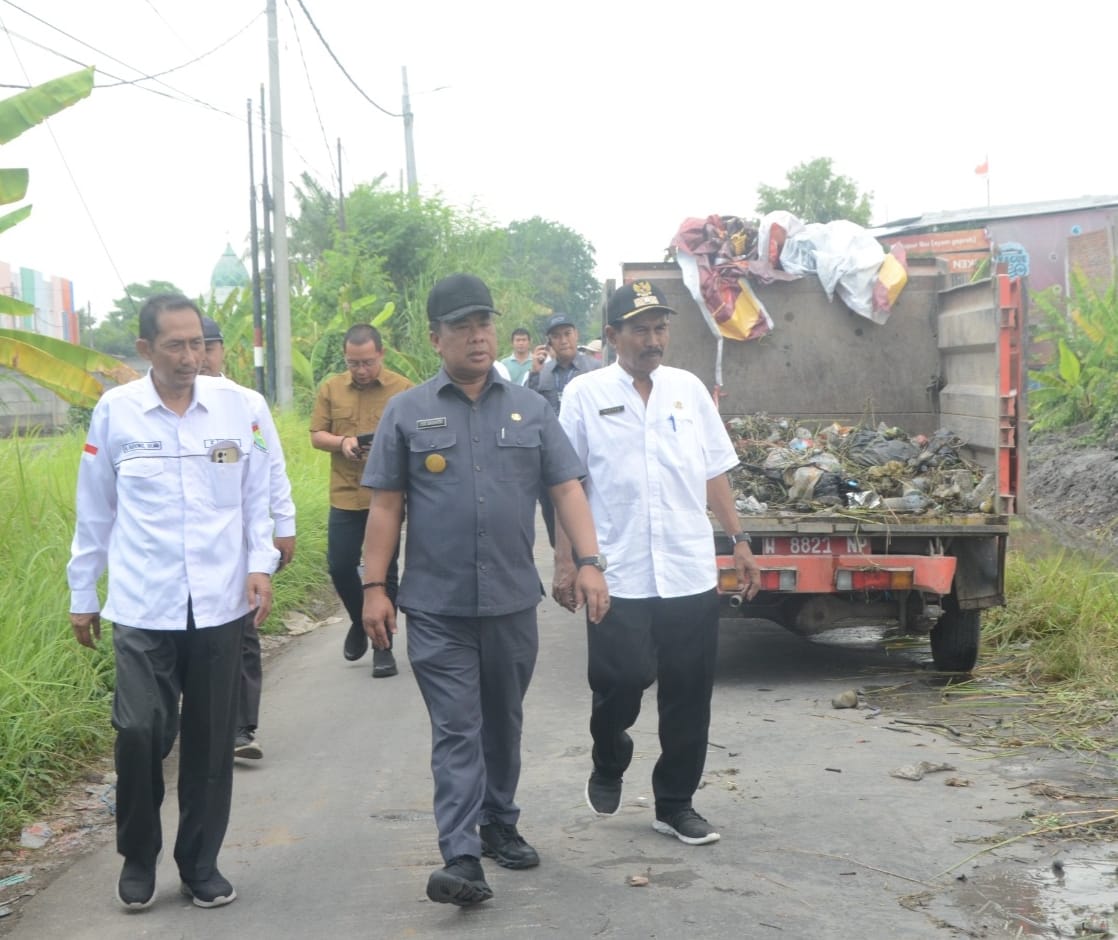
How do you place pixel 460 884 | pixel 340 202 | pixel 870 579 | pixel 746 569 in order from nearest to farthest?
pixel 460 884 < pixel 746 569 < pixel 870 579 < pixel 340 202

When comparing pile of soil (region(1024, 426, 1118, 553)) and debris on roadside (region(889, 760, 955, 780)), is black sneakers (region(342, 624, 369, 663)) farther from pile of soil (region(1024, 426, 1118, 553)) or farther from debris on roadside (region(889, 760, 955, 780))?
pile of soil (region(1024, 426, 1118, 553))

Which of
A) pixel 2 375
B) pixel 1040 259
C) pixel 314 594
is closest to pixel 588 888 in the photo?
pixel 2 375

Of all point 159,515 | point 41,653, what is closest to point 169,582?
point 159,515

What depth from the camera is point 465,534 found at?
4.74 metres

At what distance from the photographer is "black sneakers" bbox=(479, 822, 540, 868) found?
4.93 m

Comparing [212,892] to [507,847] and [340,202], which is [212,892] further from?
[340,202]

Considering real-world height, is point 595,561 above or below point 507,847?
above

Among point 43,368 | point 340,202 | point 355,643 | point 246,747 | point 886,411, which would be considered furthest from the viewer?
point 340,202

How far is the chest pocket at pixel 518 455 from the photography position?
4.80 meters

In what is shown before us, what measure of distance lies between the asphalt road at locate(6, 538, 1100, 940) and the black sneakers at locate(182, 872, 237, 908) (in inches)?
1.7

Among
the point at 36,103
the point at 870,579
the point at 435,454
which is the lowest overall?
the point at 870,579

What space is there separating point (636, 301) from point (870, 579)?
3.02 m

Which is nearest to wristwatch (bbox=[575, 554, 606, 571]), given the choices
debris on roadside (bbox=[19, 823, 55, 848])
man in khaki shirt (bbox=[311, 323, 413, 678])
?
debris on roadside (bbox=[19, 823, 55, 848])

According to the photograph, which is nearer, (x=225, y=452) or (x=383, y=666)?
(x=225, y=452)
